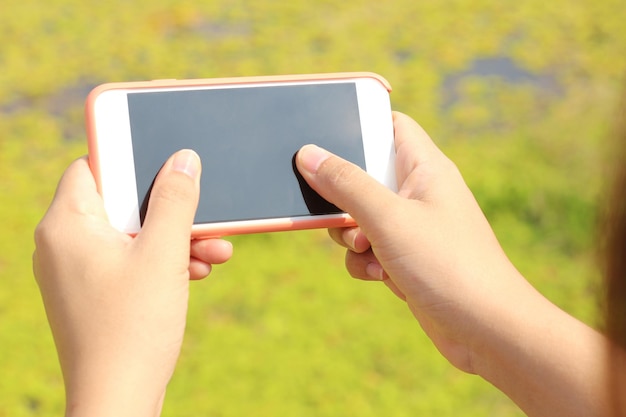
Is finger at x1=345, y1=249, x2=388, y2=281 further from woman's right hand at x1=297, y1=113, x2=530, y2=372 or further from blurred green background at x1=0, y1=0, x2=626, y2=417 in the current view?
blurred green background at x1=0, y1=0, x2=626, y2=417

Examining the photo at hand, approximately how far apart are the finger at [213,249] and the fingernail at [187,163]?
0.15 m

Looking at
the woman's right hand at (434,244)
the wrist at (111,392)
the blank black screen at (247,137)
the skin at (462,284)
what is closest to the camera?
the wrist at (111,392)

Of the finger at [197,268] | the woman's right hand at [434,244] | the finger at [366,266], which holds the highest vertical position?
the woman's right hand at [434,244]

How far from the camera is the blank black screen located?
4.70 feet

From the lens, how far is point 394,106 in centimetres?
342

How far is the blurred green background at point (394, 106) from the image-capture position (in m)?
2.41

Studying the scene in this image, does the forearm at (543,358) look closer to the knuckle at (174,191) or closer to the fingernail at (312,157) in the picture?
the fingernail at (312,157)

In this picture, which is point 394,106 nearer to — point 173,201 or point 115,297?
point 173,201

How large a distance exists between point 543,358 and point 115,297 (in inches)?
27.8

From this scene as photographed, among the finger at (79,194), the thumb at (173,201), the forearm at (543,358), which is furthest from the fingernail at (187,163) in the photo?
the forearm at (543,358)

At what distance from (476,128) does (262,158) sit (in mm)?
2090

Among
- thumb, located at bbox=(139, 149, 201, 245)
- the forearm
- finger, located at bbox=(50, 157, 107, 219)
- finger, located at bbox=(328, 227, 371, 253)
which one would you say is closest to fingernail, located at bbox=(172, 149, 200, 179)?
thumb, located at bbox=(139, 149, 201, 245)

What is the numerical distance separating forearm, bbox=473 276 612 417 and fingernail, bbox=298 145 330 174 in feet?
1.46

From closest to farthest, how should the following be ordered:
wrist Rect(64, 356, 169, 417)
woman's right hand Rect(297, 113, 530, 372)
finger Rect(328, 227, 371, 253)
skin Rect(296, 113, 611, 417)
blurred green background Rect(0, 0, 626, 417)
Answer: wrist Rect(64, 356, 169, 417), skin Rect(296, 113, 611, 417), woman's right hand Rect(297, 113, 530, 372), finger Rect(328, 227, 371, 253), blurred green background Rect(0, 0, 626, 417)
